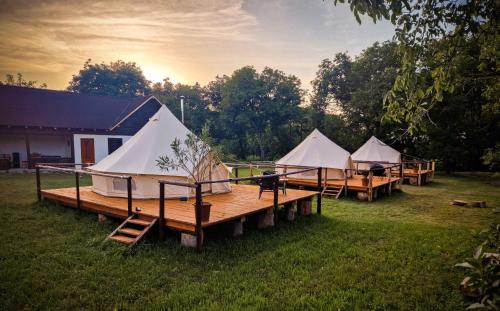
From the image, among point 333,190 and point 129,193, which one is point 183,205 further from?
point 333,190

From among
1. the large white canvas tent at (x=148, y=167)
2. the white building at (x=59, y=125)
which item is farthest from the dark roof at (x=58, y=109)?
the large white canvas tent at (x=148, y=167)

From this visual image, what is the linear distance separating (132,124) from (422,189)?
20882 millimetres

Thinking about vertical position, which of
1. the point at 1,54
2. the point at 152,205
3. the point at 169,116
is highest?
the point at 1,54

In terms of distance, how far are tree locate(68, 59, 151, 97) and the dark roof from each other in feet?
76.2

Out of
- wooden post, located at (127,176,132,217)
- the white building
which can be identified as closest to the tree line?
wooden post, located at (127,176,132,217)

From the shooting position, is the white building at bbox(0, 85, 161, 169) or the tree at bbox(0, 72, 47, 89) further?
the tree at bbox(0, 72, 47, 89)

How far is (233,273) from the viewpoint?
4824 millimetres

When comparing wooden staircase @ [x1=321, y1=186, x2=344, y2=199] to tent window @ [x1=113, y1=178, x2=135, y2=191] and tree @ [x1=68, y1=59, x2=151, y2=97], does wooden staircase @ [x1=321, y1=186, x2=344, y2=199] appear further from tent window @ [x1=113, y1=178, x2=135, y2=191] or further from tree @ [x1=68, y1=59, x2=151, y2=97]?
tree @ [x1=68, y1=59, x2=151, y2=97]

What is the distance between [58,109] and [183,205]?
808 inches

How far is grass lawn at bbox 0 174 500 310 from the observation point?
3992 mm

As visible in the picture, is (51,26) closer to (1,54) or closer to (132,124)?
(1,54)

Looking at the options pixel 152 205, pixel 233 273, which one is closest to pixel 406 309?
pixel 233 273

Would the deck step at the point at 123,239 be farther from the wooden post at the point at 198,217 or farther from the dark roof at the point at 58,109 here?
the dark roof at the point at 58,109

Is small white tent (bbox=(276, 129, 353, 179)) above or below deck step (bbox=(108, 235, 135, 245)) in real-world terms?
above
